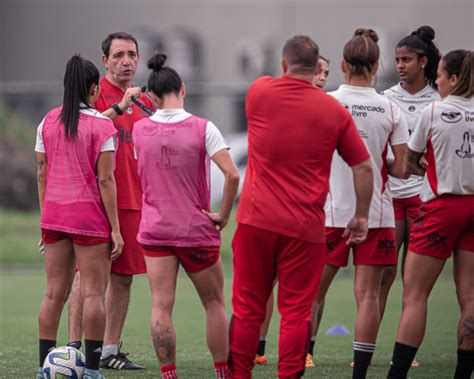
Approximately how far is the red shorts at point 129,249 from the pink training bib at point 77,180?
1.06 meters

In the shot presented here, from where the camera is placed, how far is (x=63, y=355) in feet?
23.9

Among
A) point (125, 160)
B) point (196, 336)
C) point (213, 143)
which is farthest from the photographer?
point (196, 336)

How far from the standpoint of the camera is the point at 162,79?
6949mm

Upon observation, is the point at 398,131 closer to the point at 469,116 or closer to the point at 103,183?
the point at 469,116

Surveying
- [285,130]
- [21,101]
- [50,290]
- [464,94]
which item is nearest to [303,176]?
[285,130]

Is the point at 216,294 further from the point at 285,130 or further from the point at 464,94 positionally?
the point at 464,94

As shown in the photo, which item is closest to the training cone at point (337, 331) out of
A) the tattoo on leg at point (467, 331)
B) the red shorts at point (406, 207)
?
the red shorts at point (406, 207)

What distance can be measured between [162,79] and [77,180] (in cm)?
95

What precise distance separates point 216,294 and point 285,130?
1.33 m

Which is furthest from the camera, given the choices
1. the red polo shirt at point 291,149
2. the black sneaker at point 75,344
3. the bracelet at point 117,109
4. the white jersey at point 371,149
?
the black sneaker at point 75,344

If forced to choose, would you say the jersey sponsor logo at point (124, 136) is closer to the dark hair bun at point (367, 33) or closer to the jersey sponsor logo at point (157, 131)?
the jersey sponsor logo at point (157, 131)

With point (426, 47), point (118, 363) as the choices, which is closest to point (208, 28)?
point (426, 47)

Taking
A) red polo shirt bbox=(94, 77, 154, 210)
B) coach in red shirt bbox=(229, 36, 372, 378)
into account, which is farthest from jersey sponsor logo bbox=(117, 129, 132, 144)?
coach in red shirt bbox=(229, 36, 372, 378)

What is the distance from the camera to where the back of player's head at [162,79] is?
6.94 meters
